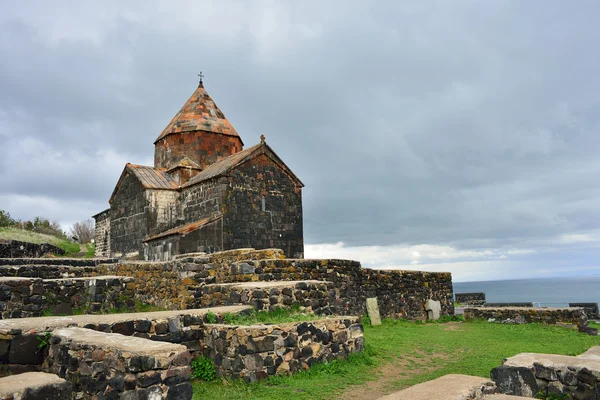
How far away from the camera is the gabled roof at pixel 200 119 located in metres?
21.3

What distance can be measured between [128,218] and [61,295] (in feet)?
36.7

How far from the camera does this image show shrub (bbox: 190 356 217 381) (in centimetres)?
583

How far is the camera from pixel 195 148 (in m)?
21.0

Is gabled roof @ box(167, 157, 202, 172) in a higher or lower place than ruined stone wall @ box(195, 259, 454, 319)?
higher

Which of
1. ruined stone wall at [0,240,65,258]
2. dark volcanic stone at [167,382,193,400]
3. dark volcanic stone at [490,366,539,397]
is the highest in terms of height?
ruined stone wall at [0,240,65,258]

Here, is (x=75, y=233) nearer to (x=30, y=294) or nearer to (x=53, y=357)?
(x=30, y=294)

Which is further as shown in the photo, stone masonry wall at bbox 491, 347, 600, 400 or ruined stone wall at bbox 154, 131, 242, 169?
ruined stone wall at bbox 154, 131, 242, 169

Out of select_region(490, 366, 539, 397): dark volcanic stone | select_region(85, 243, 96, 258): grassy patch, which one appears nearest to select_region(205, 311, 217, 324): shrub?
select_region(490, 366, 539, 397): dark volcanic stone

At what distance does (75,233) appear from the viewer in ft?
138

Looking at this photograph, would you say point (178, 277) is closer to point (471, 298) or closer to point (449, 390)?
point (449, 390)

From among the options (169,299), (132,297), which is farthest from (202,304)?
(132,297)

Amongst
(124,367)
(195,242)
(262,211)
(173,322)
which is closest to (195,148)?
(262,211)

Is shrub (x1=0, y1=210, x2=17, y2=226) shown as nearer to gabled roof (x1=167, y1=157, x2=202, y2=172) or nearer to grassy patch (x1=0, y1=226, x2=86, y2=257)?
grassy patch (x1=0, y1=226, x2=86, y2=257)

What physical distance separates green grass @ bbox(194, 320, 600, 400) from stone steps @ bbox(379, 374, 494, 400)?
1.61 m
